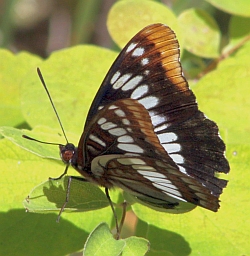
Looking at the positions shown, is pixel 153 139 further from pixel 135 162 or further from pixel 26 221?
pixel 26 221

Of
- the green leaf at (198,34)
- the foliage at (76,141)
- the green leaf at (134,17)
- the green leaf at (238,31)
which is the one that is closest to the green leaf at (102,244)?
the foliage at (76,141)

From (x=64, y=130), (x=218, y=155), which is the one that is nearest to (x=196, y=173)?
(x=218, y=155)

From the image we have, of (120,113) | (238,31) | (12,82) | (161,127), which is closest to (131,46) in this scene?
(161,127)

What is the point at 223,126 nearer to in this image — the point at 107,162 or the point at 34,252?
the point at 107,162

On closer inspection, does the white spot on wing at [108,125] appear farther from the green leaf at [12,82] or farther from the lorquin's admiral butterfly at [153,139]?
the green leaf at [12,82]

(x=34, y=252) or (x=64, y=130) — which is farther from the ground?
(x=64, y=130)

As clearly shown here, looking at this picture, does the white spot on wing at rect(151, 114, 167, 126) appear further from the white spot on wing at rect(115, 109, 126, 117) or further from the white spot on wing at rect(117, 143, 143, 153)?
the white spot on wing at rect(115, 109, 126, 117)

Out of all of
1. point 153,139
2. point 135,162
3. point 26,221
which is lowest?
point 26,221
